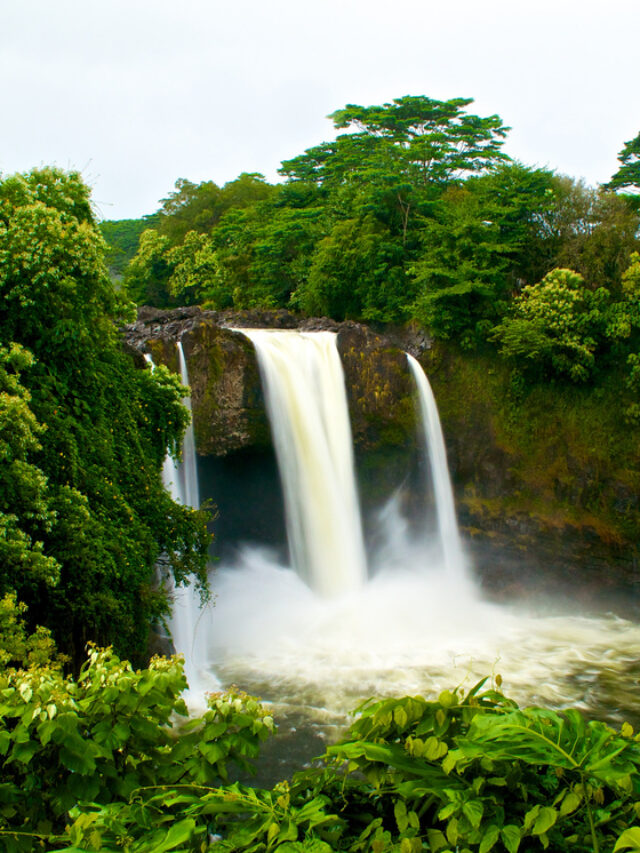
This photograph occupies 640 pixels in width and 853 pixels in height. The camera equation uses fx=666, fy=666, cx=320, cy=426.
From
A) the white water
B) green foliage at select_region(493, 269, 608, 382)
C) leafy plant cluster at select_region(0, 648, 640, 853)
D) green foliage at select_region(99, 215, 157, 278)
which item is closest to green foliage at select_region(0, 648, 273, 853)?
leafy plant cluster at select_region(0, 648, 640, 853)

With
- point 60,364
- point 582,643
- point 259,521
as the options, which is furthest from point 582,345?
point 60,364

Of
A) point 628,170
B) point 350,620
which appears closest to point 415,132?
point 628,170

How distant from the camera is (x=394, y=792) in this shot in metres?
1.89

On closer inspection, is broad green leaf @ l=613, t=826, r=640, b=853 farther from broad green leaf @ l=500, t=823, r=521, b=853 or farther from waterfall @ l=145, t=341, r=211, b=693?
waterfall @ l=145, t=341, r=211, b=693

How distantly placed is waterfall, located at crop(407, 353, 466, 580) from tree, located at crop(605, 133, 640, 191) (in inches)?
701

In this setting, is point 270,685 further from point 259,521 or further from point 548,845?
point 548,845

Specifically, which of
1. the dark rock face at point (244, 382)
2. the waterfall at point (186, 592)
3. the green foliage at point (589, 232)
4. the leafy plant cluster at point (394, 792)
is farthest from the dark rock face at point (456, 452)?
the leafy plant cluster at point (394, 792)

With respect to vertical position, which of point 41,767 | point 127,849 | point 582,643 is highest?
point 127,849

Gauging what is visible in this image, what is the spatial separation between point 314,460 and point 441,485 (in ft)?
11.0

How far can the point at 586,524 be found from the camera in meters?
14.9

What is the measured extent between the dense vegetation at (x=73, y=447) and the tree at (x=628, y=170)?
2539 centimetres

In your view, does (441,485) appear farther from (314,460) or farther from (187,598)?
(187,598)

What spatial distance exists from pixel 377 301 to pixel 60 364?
452 inches

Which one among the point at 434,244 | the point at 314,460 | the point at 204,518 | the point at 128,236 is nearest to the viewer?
the point at 204,518
